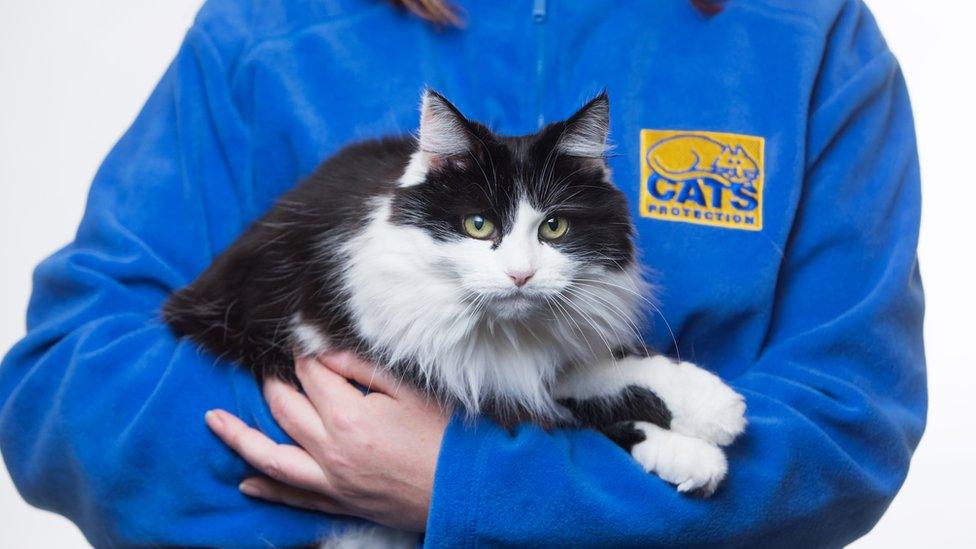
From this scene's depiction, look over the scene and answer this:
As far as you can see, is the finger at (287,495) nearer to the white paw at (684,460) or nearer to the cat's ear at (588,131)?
the white paw at (684,460)

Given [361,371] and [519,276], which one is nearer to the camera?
[519,276]

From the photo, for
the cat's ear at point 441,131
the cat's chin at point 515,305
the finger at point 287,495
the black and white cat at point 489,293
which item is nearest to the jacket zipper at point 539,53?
the black and white cat at point 489,293

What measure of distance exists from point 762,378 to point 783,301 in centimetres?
18

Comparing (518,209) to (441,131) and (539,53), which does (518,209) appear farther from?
(539,53)

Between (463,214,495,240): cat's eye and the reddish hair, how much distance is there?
52cm

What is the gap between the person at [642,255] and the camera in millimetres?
1351

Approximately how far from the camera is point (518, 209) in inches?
51.8

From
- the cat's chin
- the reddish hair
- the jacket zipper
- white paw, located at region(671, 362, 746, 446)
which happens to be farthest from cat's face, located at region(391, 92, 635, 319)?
the reddish hair

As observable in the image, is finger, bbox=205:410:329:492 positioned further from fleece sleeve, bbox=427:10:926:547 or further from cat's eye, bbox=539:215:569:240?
cat's eye, bbox=539:215:569:240

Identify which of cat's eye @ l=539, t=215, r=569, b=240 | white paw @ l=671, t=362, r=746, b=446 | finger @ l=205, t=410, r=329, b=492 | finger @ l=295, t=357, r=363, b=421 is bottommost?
finger @ l=205, t=410, r=329, b=492

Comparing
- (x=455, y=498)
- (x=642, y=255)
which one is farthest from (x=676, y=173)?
(x=455, y=498)

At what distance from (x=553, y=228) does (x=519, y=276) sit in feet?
0.47

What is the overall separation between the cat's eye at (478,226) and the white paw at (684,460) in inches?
14.9

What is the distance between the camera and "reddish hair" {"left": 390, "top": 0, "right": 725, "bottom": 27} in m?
1.64
